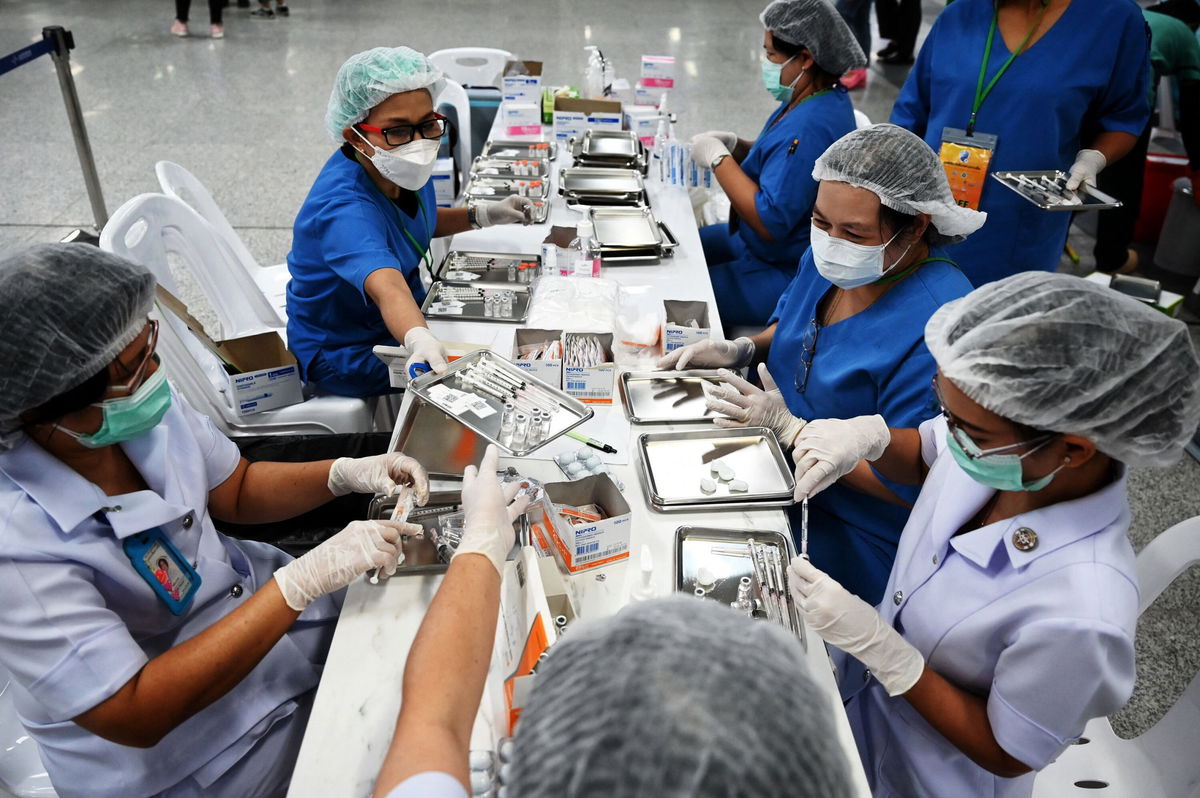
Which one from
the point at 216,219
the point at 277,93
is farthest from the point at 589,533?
the point at 277,93

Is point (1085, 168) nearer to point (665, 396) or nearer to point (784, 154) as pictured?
point (784, 154)

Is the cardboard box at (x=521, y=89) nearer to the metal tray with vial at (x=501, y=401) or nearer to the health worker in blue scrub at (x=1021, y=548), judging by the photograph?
the metal tray with vial at (x=501, y=401)

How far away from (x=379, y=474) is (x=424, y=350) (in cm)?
39

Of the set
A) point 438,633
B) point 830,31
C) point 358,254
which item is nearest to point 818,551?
point 438,633

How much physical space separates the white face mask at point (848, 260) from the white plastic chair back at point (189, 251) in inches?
69.0

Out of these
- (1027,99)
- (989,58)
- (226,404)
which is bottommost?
(226,404)

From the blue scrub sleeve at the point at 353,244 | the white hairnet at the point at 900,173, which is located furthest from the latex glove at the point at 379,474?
the white hairnet at the point at 900,173

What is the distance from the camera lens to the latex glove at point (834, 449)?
1.61m

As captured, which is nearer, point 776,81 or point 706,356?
point 706,356

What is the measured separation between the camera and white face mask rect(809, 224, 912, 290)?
69.8 inches

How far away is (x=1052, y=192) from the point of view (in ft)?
8.36

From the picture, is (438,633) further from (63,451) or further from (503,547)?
(63,451)

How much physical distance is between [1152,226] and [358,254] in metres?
4.81

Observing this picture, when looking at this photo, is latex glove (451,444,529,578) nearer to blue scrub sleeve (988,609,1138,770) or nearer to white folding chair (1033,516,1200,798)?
blue scrub sleeve (988,609,1138,770)
